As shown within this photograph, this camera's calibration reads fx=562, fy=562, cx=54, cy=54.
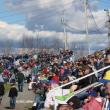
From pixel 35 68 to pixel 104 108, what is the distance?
38.5 meters

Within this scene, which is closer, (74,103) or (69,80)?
(74,103)

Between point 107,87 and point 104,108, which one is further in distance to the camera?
point 104,108

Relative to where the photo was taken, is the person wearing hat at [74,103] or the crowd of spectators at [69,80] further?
the person wearing hat at [74,103]

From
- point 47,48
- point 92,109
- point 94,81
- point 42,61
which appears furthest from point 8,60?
point 92,109

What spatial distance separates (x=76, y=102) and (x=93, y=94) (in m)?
0.96

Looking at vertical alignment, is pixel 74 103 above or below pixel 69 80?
below

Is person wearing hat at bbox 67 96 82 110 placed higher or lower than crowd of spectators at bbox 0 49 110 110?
lower

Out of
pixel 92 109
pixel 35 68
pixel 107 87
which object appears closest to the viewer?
pixel 107 87

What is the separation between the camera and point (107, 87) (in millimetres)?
8727

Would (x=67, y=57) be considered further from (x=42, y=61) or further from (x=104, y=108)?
(x=104, y=108)

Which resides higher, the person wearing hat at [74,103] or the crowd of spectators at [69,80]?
the crowd of spectators at [69,80]

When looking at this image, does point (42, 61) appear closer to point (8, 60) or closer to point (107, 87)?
point (8, 60)

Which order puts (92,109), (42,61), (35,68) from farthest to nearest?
(42,61) < (35,68) < (92,109)

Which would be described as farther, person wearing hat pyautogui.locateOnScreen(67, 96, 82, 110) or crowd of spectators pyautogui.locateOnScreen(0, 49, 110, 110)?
person wearing hat pyautogui.locateOnScreen(67, 96, 82, 110)
